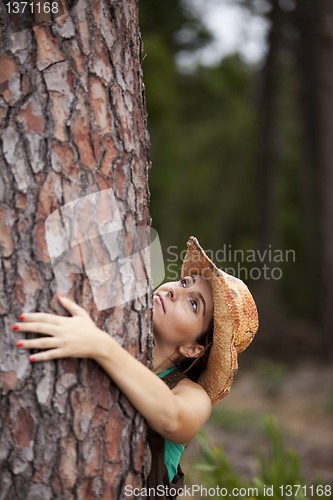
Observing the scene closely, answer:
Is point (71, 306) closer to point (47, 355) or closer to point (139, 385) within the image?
point (47, 355)

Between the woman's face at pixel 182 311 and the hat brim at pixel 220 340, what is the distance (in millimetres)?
64

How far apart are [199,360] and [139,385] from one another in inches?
28.1

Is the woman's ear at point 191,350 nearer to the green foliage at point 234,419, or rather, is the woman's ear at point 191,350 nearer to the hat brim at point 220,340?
the hat brim at point 220,340

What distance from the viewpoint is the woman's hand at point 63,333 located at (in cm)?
123

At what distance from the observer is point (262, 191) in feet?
35.8

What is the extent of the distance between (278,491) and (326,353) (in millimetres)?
6244

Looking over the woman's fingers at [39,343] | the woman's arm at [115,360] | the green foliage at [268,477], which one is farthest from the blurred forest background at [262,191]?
the woman's fingers at [39,343]

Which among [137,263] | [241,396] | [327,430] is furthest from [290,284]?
[137,263]

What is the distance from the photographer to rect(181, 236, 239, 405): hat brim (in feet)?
5.91

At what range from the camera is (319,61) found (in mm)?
8328

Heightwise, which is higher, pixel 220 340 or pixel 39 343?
pixel 39 343

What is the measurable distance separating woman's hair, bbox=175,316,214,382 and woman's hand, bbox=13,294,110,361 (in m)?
0.76

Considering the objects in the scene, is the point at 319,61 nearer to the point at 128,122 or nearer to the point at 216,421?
the point at 216,421

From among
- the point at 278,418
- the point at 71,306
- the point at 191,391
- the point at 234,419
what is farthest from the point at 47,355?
the point at 278,418
